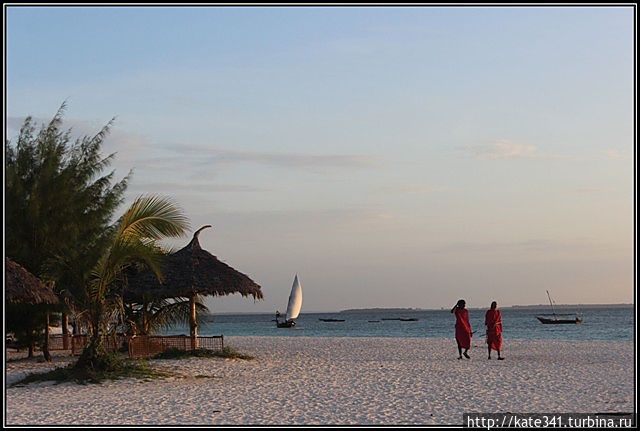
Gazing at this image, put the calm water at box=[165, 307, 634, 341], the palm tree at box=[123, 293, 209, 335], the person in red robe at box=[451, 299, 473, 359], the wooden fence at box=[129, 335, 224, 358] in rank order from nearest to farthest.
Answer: the person in red robe at box=[451, 299, 473, 359] → the wooden fence at box=[129, 335, 224, 358] → the palm tree at box=[123, 293, 209, 335] → the calm water at box=[165, 307, 634, 341]

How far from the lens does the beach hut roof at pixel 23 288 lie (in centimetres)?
1585

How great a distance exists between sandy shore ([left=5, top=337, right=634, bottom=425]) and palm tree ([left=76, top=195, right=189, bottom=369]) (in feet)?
3.37

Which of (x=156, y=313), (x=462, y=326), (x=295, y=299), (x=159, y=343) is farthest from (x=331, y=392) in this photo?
(x=295, y=299)

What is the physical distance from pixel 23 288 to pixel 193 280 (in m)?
5.11

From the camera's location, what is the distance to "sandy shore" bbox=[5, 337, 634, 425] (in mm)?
10812

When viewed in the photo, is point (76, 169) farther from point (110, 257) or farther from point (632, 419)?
point (632, 419)

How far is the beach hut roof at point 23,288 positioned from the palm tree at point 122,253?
53.4 inches

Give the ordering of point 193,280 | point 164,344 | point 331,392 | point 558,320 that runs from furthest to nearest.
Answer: point 558,320 < point 193,280 < point 164,344 < point 331,392

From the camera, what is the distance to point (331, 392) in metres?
13.2

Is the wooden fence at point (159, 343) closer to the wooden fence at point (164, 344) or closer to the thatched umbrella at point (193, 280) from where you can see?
the wooden fence at point (164, 344)

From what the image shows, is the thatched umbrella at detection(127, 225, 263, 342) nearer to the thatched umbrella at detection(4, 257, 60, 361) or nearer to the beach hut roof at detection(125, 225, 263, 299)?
the beach hut roof at detection(125, 225, 263, 299)

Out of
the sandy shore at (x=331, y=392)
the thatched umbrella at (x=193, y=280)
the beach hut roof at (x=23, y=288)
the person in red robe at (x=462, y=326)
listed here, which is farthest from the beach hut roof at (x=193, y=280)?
the person in red robe at (x=462, y=326)

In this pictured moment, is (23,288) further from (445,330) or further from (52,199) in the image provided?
(445,330)

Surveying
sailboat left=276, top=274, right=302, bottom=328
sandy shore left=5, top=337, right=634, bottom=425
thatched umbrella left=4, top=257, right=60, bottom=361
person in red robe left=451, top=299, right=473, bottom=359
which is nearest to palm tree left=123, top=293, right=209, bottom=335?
sandy shore left=5, top=337, right=634, bottom=425
